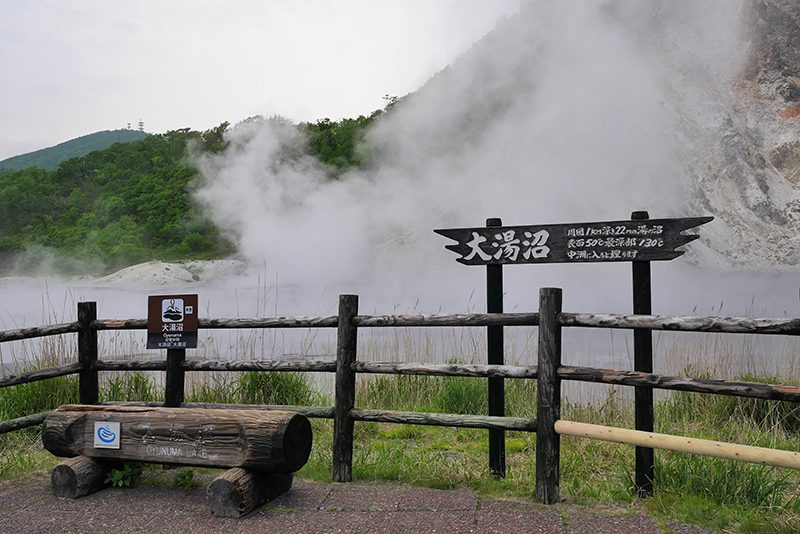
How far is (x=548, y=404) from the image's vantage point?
399 cm

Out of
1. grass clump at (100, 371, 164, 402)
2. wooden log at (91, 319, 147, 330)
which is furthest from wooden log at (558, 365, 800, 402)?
grass clump at (100, 371, 164, 402)

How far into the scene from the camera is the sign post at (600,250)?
4.11 m

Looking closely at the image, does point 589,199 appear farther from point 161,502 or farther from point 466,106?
point 161,502

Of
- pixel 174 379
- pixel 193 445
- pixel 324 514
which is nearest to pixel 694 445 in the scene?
pixel 324 514

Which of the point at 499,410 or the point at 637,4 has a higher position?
the point at 637,4

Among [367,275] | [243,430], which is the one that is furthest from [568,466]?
[367,275]

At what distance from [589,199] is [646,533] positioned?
37379 mm

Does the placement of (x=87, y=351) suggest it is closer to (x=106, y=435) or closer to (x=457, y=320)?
(x=106, y=435)

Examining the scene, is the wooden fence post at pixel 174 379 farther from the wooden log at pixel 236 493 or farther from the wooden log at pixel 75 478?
the wooden log at pixel 236 493

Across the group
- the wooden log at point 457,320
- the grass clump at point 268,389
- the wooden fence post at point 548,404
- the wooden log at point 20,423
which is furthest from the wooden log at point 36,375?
the wooden fence post at point 548,404

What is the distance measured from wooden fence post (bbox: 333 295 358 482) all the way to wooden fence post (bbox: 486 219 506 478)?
0.85 metres

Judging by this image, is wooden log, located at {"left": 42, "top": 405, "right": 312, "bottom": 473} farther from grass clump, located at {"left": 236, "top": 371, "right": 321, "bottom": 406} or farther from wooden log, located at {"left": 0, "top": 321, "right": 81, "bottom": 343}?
grass clump, located at {"left": 236, "top": 371, "right": 321, "bottom": 406}

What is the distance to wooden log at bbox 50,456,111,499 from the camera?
416 centimetres

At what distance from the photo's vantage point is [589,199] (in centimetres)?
3944
